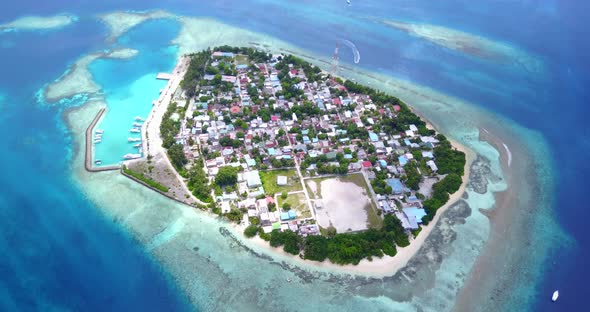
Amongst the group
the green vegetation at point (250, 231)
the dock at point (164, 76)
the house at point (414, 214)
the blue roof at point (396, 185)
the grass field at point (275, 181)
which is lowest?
the green vegetation at point (250, 231)

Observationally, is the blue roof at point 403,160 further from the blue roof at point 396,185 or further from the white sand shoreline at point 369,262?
the white sand shoreline at point 369,262

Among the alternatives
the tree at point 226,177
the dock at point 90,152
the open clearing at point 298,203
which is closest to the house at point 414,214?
the open clearing at point 298,203

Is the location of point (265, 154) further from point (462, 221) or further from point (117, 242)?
point (462, 221)

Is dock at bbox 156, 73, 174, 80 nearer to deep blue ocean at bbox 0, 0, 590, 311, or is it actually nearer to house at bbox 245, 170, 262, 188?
deep blue ocean at bbox 0, 0, 590, 311

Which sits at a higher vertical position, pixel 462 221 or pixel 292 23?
pixel 292 23

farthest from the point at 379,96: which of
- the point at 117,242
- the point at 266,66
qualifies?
the point at 117,242

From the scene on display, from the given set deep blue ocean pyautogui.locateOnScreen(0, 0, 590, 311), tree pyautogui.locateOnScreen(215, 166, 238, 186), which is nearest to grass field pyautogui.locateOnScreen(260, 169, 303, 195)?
A: tree pyautogui.locateOnScreen(215, 166, 238, 186)

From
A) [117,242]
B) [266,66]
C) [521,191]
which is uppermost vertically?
[266,66]
